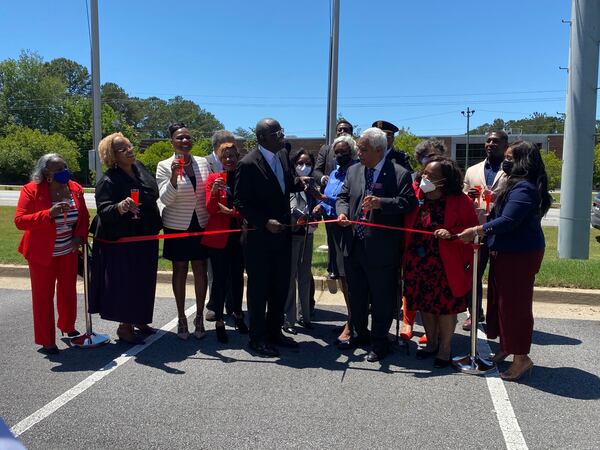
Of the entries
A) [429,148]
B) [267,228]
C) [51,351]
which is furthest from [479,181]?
[51,351]

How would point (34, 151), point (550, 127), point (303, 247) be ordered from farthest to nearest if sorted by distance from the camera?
point (550, 127) < point (34, 151) < point (303, 247)

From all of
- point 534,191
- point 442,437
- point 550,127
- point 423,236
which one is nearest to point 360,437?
point 442,437

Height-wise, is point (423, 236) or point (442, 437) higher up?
point (423, 236)

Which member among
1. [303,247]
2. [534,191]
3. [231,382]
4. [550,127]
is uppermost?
[550,127]

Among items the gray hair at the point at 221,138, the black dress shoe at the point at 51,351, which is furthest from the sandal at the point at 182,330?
the gray hair at the point at 221,138

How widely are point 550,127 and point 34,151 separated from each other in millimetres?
92989

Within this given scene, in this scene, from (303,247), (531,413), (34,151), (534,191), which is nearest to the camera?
(531,413)

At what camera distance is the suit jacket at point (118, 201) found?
496cm

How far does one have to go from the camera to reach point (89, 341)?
5.27 metres

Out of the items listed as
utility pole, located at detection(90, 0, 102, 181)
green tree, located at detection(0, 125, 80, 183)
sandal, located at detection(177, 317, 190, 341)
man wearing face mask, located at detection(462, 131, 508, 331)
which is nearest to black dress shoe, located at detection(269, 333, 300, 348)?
sandal, located at detection(177, 317, 190, 341)

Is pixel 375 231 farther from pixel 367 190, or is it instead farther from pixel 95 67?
pixel 95 67

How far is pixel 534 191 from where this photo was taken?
4.21 m

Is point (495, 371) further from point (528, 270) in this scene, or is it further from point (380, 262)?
point (380, 262)

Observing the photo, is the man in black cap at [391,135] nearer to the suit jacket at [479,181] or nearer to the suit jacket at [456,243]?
the suit jacket at [479,181]
